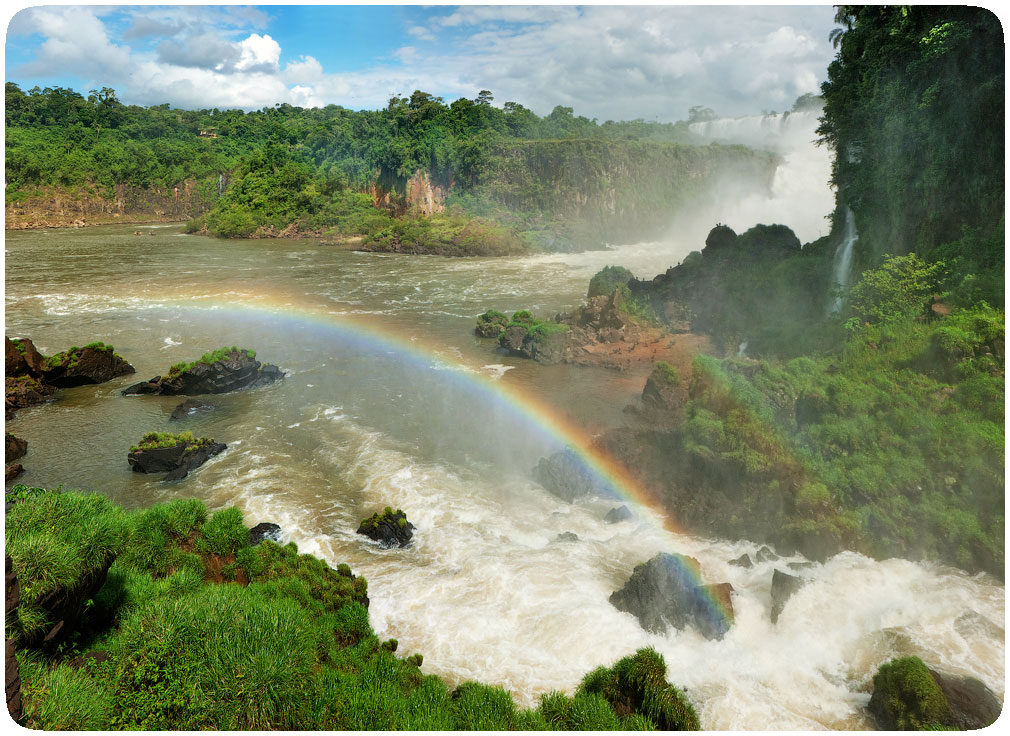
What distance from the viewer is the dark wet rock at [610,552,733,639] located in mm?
10266

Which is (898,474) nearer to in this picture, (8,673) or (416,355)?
(8,673)

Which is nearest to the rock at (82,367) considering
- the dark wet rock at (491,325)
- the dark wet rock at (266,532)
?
the dark wet rock at (266,532)

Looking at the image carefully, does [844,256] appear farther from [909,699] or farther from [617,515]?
[909,699]

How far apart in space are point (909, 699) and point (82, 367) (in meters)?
26.8

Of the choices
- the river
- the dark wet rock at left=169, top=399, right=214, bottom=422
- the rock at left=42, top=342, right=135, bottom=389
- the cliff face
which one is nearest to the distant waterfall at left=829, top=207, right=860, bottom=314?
the river

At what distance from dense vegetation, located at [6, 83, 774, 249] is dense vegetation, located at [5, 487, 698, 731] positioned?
54332 millimetres

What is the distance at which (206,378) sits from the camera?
22484 mm

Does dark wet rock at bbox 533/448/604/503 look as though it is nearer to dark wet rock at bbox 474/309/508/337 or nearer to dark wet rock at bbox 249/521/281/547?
dark wet rock at bbox 249/521/281/547

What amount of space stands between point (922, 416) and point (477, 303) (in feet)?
94.2

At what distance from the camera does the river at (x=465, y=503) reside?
31.5 ft

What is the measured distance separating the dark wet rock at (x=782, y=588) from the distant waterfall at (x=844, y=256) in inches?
494

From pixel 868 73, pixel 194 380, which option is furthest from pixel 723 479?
pixel 194 380

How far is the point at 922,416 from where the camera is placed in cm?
1310

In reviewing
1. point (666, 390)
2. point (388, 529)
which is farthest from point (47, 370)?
point (666, 390)
